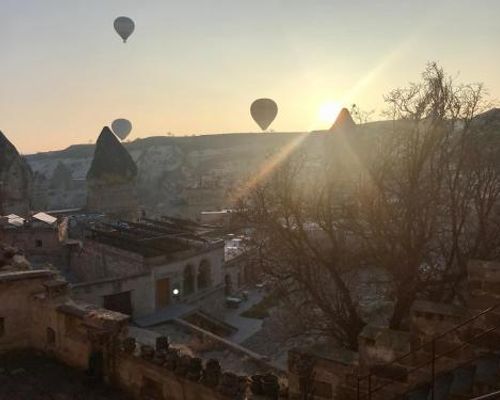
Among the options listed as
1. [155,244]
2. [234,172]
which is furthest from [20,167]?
[234,172]

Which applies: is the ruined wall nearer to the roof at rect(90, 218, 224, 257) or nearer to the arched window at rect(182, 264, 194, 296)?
the roof at rect(90, 218, 224, 257)

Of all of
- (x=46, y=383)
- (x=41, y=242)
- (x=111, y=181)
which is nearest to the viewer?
(x=46, y=383)

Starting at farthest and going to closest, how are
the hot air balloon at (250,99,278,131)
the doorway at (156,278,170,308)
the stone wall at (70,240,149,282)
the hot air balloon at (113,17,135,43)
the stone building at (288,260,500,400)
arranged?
1. the hot air balloon at (113,17,135,43)
2. the hot air balloon at (250,99,278,131)
3. the stone wall at (70,240,149,282)
4. the doorway at (156,278,170,308)
5. the stone building at (288,260,500,400)

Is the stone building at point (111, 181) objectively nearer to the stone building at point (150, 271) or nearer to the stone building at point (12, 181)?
the stone building at point (12, 181)

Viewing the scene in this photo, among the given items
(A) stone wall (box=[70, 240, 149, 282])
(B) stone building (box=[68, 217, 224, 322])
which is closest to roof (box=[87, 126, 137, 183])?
(B) stone building (box=[68, 217, 224, 322])

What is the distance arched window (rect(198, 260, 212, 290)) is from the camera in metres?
27.5

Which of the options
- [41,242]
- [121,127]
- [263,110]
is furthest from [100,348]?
[121,127]

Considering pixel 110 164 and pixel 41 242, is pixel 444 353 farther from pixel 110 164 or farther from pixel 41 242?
pixel 110 164

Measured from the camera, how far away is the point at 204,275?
27750mm

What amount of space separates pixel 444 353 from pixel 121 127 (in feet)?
270

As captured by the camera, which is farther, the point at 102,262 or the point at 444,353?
the point at 102,262

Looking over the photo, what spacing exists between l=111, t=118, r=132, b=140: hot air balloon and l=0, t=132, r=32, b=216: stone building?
133ft

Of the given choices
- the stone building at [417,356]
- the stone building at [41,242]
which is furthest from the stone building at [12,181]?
the stone building at [417,356]

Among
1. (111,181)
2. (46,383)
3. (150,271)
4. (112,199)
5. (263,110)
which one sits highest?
(263,110)
